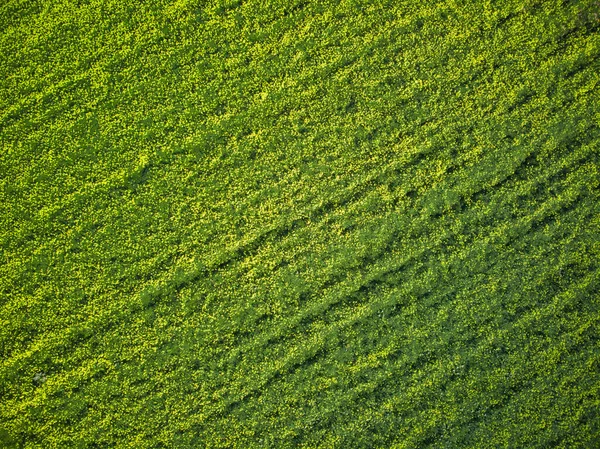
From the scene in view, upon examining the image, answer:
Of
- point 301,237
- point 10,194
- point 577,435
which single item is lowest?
point 577,435

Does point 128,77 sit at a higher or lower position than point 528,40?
higher

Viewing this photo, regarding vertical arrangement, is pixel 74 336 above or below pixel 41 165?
below

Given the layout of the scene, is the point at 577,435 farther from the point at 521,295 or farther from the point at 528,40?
the point at 528,40

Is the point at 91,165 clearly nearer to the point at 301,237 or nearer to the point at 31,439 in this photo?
the point at 301,237

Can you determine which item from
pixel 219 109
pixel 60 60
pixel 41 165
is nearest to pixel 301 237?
pixel 219 109

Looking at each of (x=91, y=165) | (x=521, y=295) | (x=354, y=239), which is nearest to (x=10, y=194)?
(x=91, y=165)

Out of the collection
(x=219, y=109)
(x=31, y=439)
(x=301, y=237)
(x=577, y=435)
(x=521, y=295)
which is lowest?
(x=577, y=435)
